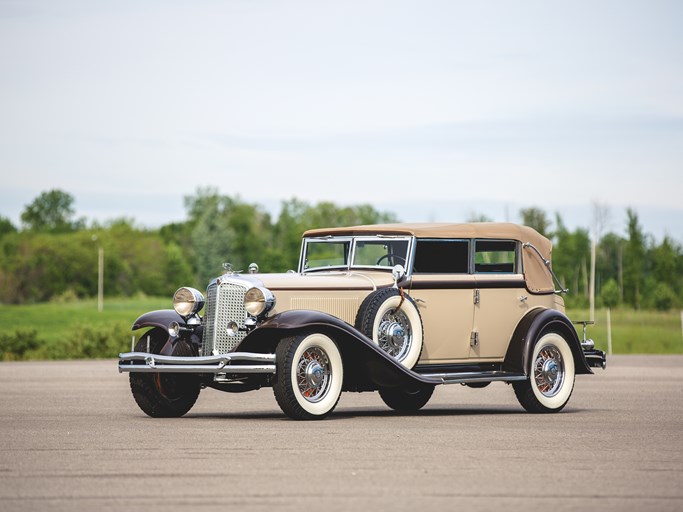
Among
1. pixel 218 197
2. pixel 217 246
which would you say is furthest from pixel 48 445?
pixel 218 197

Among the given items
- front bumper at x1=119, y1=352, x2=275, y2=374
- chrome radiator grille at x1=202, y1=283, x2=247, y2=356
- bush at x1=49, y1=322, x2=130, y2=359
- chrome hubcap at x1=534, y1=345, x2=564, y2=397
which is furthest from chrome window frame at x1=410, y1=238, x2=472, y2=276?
bush at x1=49, y1=322, x2=130, y2=359

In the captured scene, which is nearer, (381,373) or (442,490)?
(442,490)

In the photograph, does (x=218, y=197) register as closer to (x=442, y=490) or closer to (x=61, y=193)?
(x=61, y=193)

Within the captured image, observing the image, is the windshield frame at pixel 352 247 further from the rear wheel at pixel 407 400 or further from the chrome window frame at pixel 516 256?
the rear wheel at pixel 407 400

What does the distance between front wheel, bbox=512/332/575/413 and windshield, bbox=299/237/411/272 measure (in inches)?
83.5

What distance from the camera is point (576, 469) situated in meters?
9.68

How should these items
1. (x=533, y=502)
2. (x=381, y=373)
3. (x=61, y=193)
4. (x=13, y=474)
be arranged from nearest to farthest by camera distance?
(x=533, y=502) < (x=13, y=474) < (x=381, y=373) < (x=61, y=193)

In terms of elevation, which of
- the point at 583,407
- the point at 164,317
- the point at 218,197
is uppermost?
the point at 218,197

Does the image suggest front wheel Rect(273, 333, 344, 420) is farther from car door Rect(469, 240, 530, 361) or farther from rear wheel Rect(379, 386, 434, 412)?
rear wheel Rect(379, 386, 434, 412)

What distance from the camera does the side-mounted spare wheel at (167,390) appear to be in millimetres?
14914

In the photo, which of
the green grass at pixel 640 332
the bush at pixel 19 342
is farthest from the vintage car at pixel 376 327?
the bush at pixel 19 342

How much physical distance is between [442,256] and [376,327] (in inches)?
67.4

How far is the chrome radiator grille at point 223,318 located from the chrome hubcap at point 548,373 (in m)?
3.96

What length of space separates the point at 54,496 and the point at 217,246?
122m
